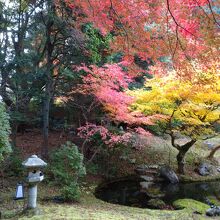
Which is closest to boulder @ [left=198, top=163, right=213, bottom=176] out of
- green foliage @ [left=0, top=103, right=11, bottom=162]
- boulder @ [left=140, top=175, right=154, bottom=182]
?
boulder @ [left=140, top=175, right=154, bottom=182]

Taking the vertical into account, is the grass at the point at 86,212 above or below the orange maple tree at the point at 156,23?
below

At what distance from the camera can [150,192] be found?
10172 mm

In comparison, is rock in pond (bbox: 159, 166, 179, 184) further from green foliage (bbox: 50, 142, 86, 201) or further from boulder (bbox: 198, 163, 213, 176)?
green foliage (bbox: 50, 142, 86, 201)

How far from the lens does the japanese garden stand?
660 centimetres

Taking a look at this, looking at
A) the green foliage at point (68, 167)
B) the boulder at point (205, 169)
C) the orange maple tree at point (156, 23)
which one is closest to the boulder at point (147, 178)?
the boulder at point (205, 169)

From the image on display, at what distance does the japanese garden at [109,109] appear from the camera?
21.6ft

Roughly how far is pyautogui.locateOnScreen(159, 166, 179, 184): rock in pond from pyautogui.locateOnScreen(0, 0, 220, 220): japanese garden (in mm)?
40

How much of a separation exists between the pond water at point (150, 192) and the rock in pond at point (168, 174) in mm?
250

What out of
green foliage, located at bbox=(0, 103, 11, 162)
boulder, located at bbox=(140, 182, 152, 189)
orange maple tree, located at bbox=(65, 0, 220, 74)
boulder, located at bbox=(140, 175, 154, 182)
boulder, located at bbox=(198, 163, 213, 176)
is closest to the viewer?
green foliage, located at bbox=(0, 103, 11, 162)

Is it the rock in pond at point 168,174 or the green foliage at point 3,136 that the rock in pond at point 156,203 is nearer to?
the rock in pond at point 168,174

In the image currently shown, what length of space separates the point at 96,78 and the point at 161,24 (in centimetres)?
281

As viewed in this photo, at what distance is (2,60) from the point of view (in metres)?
9.66

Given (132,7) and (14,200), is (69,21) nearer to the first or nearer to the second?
(132,7)

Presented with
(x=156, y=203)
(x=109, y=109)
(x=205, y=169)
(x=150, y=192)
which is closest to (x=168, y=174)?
(x=150, y=192)
